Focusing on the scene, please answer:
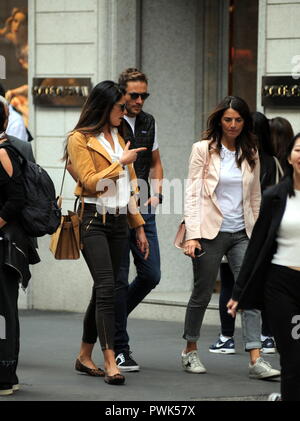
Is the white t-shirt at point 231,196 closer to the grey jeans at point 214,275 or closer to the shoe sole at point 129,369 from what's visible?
the grey jeans at point 214,275

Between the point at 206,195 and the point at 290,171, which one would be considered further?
the point at 206,195

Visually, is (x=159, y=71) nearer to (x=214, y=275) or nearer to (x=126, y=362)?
(x=214, y=275)

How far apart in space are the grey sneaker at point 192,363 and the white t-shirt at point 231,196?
965mm

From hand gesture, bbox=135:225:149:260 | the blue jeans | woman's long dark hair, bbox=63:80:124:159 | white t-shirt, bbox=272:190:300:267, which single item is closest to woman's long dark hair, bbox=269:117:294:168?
the blue jeans

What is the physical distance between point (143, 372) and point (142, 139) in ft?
5.73

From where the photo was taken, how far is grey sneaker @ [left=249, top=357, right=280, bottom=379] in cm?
849

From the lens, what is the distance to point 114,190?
8242 millimetres

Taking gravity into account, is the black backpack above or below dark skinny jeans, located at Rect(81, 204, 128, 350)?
above

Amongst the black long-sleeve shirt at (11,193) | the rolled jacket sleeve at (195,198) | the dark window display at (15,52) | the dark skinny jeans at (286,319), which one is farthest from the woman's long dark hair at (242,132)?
the dark window display at (15,52)

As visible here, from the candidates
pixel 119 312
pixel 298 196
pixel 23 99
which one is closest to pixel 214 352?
pixel 119 312

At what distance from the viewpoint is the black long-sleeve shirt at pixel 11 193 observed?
25.1 feet

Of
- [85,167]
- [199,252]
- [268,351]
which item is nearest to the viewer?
[85,167]

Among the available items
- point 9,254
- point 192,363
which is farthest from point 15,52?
point 9,254

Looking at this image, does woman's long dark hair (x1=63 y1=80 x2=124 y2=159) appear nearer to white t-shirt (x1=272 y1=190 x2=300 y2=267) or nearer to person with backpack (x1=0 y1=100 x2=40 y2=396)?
person with backpack (x1=0 y1=100 x2=40 y2=396)
